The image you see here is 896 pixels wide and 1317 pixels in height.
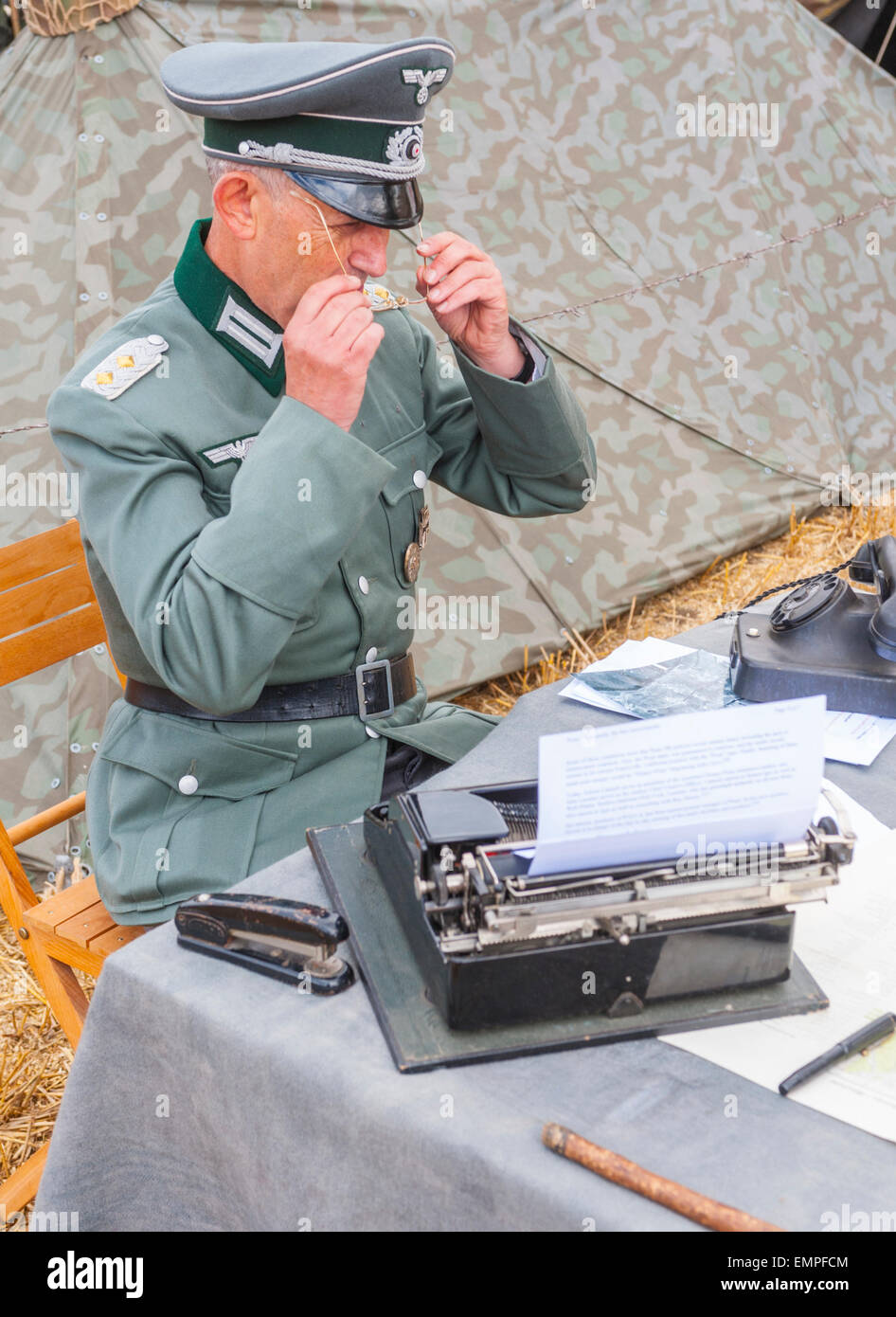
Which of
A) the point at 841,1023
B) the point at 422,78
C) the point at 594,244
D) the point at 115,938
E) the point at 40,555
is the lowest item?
the point at 115,938

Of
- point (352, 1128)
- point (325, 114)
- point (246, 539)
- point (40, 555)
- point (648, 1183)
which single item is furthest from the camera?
point (40, 555)

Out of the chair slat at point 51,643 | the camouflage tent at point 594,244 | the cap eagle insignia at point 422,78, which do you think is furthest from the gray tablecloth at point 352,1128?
the camouflage tent at point 594,244

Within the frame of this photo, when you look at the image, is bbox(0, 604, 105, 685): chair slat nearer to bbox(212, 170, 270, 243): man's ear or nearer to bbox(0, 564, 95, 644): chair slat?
bbox(0, 564, 95, 644): chair slat

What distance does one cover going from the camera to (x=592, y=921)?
103 centimetres

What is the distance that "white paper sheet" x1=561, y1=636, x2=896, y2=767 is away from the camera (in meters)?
1.58

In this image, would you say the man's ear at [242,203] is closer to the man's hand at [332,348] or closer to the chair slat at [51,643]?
the man's hand at [332,348]

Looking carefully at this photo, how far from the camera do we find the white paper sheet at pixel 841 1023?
3.32 feet

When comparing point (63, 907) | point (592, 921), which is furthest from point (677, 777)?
point (63, 907)

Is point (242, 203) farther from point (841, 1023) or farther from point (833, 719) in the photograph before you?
point (841, 1023)

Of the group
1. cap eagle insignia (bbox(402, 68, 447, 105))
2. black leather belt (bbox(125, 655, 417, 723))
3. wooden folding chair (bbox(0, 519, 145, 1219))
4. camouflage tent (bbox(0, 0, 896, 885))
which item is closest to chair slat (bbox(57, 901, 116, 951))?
wooden folding chair (bbox(0, 519, 145, 1219))

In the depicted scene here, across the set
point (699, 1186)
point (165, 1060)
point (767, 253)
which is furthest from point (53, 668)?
point (767, 253)

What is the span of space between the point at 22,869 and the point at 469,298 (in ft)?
4.02

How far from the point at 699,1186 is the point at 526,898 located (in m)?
0.27
